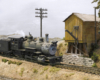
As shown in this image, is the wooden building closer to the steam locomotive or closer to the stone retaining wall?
the stone retaining wall

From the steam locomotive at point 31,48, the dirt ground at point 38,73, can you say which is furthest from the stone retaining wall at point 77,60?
the dirt ground at point 38,73

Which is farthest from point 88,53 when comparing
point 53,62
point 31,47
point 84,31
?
point 31,47

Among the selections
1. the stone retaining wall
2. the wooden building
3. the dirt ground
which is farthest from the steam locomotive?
the wooden building

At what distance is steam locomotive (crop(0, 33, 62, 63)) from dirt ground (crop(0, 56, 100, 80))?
1246 mm

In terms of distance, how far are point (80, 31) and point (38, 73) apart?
34.3ft

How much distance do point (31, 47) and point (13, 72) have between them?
404 centimetres

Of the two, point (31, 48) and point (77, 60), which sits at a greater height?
point (31, 48)

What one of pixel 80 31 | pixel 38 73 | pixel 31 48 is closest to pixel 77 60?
pixel 80 31

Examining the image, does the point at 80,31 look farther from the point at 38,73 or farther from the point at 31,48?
the point at 38,73

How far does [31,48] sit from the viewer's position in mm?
16312

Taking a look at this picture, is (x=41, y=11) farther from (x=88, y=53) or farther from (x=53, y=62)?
(x=53, y=62)

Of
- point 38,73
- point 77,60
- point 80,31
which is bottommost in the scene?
point 38,73

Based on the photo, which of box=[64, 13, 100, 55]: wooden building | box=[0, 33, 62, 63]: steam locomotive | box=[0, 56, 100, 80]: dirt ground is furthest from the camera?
box=[64, 13, 100, 55]: wooden building

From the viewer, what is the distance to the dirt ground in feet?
39.1
